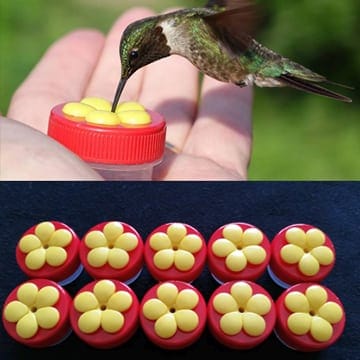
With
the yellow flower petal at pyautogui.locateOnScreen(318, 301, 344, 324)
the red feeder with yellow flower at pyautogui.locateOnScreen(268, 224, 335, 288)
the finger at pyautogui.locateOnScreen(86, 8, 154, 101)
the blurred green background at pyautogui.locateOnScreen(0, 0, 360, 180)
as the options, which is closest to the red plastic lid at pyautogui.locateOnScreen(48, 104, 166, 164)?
the red feeder with yellow flower at pyautogui.locateOnScreen(268, 224, 335, 288)

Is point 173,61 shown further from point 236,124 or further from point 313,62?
point 313,62

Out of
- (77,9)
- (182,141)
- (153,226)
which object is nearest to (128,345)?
(153,226)

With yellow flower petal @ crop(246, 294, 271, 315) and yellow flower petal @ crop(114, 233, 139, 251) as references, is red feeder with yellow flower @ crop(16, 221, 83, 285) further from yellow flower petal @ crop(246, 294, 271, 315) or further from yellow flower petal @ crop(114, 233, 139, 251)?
yellow flower petal @ crop(246, 294, 271, 315)

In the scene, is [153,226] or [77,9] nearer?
[153,226]

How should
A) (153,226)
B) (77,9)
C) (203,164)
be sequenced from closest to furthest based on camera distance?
(153,226)
(203,164)
(77,9)

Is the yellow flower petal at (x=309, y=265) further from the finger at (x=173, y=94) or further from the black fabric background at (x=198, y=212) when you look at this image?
the finger at (x=173, y=94)

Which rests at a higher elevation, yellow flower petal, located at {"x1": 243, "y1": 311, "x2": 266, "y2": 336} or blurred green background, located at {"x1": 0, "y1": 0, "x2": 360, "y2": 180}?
yellow flower petal, located at {"x1": 243, "y1": 311, "x2": 266, "y2": 336}

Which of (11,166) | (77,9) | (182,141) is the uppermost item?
(11,166)
